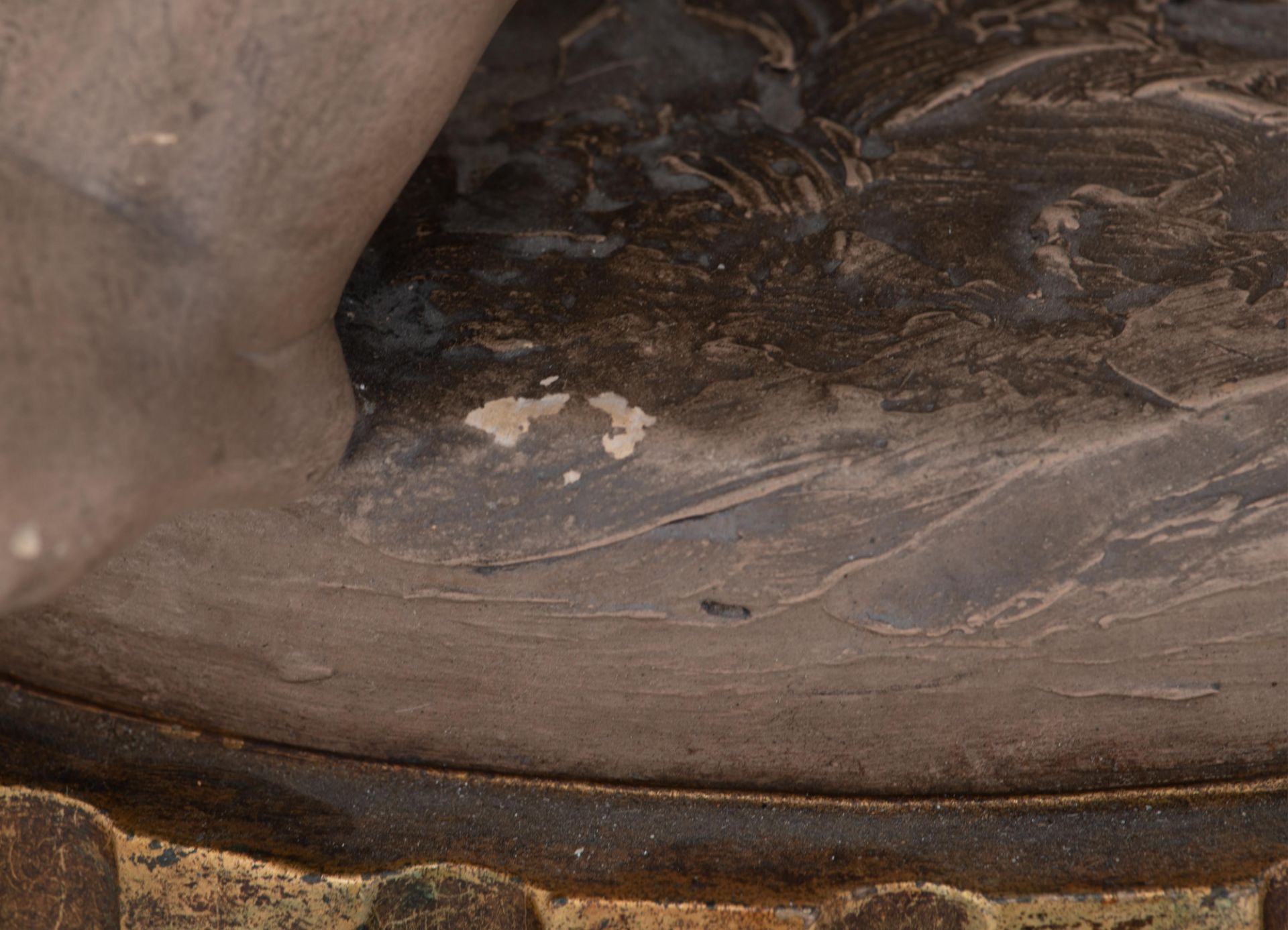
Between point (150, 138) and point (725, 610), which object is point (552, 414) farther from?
point (150, 138)

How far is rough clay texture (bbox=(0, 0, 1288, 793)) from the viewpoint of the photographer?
86 cm

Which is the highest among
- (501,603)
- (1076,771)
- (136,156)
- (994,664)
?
(136,156)

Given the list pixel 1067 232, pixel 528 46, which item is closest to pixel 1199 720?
pixel 1067 232

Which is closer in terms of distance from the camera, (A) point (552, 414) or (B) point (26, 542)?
(B) point (26, 542)

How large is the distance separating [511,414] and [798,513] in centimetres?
24

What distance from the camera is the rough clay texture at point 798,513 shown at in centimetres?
86

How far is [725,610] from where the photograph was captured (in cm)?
89

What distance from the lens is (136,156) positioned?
71 centimetres

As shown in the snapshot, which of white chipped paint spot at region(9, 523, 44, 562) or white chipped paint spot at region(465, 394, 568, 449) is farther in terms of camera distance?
white chipped paint spot at region(465, 394, 568, 449)

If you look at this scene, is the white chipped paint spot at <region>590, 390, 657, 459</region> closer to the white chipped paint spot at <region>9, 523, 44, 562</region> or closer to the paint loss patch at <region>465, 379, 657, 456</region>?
the paint loss patch at <region>465, 379, 657, 456</region>

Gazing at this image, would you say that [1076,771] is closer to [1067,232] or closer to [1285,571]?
[1285,571]

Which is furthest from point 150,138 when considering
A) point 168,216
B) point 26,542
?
point 26,542

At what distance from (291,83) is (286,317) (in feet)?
0.51

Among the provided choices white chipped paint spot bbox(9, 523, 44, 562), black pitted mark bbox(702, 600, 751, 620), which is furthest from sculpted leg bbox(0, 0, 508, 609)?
black pitted mark bbox(702, 600, 751, 620)
